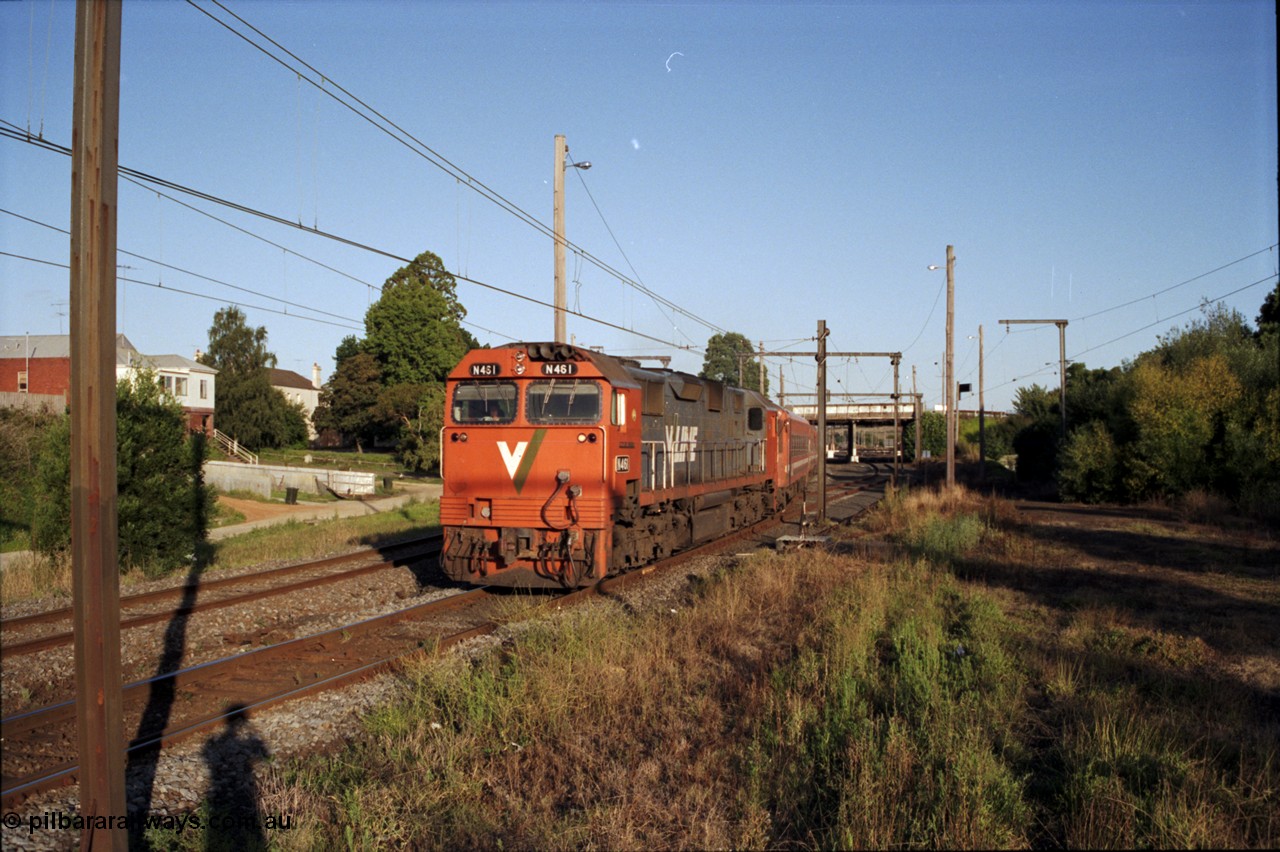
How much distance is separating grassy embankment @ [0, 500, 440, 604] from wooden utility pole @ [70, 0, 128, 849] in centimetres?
989

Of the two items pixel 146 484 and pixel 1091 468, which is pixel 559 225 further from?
pixel 1091 468

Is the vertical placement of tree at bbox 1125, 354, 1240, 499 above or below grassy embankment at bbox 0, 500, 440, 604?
above

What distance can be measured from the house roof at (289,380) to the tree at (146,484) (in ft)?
261

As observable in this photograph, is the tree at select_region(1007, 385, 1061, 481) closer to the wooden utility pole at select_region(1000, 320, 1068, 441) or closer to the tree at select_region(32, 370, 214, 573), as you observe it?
the wooden utility pole at select_region(1000, 320, 1068, 441)

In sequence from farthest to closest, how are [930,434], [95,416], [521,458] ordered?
[930,434], [521,458], [95,416]

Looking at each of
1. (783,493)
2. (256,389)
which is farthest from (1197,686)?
(256,389)

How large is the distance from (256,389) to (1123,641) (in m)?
65.8

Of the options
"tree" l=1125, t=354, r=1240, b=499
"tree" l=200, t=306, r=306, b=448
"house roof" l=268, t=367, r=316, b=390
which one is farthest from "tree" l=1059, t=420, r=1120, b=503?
"house roof" l=268, t=367, r=316, b=390

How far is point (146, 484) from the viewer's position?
49.8 ft

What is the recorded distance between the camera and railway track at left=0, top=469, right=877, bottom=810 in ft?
21.1

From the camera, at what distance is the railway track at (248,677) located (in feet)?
21.1

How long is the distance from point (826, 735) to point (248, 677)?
5.90m

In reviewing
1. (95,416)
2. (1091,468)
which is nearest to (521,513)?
(95,416)

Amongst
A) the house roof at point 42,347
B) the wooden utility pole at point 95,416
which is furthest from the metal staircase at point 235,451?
the wooden utility pole at point 95,416
